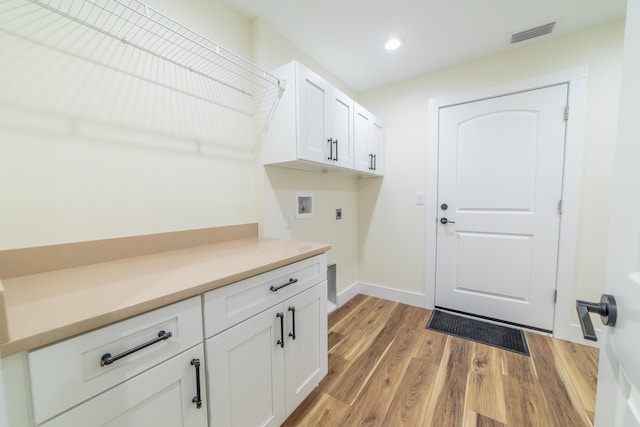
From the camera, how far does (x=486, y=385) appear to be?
1463 millimetres

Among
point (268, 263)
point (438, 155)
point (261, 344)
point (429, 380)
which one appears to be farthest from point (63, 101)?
point (438, 155)

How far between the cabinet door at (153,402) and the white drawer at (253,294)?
11 centimetres

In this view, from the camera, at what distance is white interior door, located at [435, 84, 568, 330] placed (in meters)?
1.92

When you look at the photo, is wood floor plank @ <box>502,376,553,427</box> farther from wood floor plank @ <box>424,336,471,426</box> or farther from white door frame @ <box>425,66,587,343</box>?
white door frame @ <box>425,66,587,343</box>

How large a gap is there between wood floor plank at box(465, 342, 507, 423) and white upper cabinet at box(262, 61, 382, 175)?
1.65 m

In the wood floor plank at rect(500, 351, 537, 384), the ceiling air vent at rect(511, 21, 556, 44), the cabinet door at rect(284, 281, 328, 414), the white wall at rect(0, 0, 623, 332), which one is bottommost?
the wood floor plank at rect(500, 351, 537, 384)

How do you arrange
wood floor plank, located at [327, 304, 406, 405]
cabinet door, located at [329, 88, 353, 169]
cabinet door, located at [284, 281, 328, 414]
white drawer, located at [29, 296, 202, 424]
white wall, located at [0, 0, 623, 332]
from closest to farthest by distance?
white drawer, located at [29, 296, 202, 424] → white wall, located at [0, 0, 623, 332] → cabinet door, located at [284, 281, 328, 414] → wood floor plank, located at [327, 304, 406, 405] → cabinet door, located at [329, 88, 353, 169]

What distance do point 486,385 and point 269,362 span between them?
133 centimetres

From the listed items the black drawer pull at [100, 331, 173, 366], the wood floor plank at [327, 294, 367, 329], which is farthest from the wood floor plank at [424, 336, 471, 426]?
the black drawer pull at [100, 331, 173, 366]

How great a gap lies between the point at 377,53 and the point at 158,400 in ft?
8.10

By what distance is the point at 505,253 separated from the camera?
2.10 meters

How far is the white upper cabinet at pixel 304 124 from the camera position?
4.94 ft

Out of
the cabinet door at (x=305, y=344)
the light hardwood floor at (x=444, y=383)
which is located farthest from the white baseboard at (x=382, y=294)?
the cabinet door at (x=305, y=344)

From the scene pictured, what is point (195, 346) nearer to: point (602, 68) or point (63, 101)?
point (63, 101)
